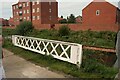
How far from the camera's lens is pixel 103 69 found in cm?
547

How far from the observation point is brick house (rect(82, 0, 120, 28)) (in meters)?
27.6

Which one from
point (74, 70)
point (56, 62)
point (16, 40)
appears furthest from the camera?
point (16, 40)

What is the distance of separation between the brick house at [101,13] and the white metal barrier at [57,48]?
63.8ft

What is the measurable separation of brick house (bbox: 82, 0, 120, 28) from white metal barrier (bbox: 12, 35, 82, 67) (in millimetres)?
19446

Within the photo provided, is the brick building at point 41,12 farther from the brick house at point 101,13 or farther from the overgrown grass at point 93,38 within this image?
the overgrown grass at point 93,38

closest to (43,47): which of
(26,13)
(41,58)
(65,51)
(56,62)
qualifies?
(41,58)

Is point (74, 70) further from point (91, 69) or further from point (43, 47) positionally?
point (43, 47)

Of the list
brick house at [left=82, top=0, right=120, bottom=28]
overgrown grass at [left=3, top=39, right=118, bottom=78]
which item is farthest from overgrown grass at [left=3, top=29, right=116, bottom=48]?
brick house at [left=82, top=0, right=120, bottom=28]

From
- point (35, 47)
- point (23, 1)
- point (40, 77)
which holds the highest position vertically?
point (23, 1)

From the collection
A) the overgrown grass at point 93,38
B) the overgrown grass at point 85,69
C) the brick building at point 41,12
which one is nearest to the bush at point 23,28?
the overgrown grass at point 93,38

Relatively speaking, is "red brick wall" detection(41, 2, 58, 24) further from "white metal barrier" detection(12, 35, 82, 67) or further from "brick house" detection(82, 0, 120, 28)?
"white metal barrier" detection(12, 35, 82, 67)

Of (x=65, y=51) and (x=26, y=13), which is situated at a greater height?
(x=26, y=13)

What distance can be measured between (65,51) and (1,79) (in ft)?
8.32

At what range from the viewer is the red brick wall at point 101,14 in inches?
1087
